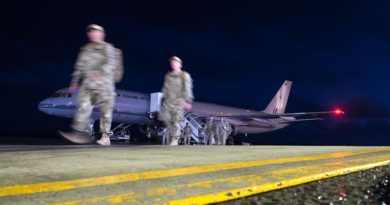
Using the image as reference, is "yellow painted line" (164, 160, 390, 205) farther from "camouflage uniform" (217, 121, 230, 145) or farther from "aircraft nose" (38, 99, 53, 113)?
"aircraft nose" (38, 99, 53, 113)

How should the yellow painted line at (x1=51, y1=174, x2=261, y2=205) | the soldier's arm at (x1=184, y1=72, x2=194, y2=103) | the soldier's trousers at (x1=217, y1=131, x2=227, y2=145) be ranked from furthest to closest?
1. the soldier's trousers at (x1=217, y1=131, x2=227, y2=145)
2. the soldier's arm at (x1=184, y1=72, x2=194, y2=103)
3. the yellow painted line at (x1=51, y1=174, x2=261, y2=205)

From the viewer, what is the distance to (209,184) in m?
2.73

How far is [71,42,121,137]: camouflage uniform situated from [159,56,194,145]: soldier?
2.69m

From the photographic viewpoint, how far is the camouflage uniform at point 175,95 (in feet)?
31.4

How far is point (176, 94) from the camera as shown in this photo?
9.67 m

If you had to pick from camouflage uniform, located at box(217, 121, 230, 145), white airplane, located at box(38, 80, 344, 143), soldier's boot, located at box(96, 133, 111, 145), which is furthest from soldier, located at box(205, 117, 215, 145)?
soldier's boot, located at box(96, 133, 111, 145)

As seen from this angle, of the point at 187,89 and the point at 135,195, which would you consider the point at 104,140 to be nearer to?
the point at 187,89

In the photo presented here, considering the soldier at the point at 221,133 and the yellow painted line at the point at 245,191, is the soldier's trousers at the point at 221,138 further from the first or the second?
the yellow painted line at the point at 245,191

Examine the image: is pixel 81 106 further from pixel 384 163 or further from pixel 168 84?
pixel 384 163

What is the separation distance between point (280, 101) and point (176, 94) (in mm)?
39146

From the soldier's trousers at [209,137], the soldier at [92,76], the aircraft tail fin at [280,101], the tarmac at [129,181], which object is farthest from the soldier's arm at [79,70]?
the aircraft tail fin at [280,101]

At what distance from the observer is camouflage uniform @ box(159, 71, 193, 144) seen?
9586mm

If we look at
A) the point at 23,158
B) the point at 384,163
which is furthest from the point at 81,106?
the point at 384,163

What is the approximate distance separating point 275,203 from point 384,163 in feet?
9.96
